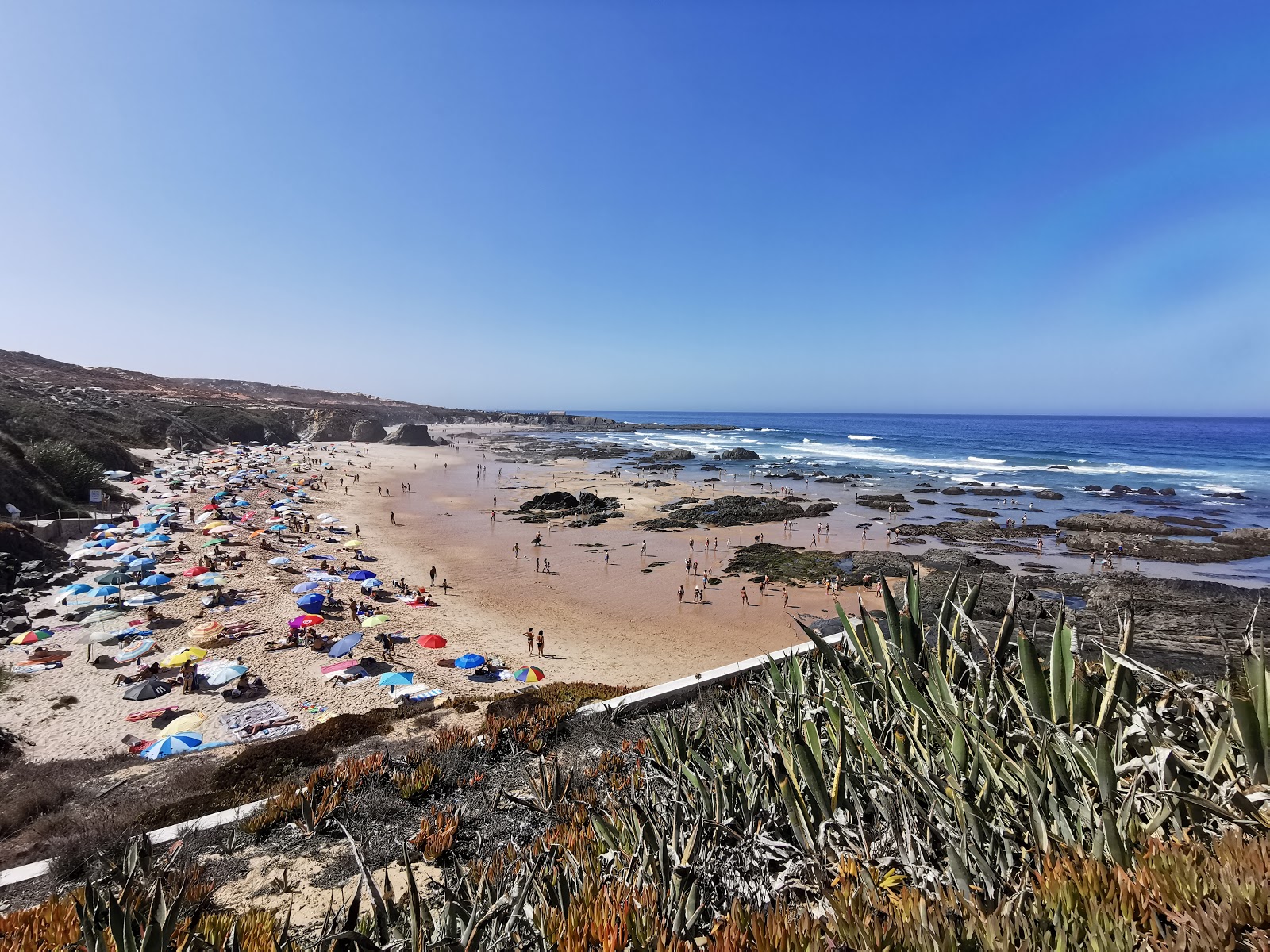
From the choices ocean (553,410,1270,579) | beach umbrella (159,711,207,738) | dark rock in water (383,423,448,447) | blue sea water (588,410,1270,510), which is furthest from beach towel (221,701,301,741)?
dark rock in water (383,423,448,447)

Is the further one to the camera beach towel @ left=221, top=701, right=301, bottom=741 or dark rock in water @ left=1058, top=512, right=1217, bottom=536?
dark rock in water @ left=1058, top=512, right=1217, bottom=536

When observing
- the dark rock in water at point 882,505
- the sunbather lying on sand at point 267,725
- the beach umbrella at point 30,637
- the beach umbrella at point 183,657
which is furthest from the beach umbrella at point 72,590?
the dark rock in water at point 882,505

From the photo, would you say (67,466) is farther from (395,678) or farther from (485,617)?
(395,678)

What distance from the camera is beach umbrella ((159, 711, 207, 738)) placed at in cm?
991

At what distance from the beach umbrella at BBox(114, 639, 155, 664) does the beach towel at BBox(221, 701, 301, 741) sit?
445cm

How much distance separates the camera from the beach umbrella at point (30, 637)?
13070 millimetres

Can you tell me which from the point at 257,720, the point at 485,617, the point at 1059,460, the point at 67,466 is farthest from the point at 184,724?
the point at 1059,460

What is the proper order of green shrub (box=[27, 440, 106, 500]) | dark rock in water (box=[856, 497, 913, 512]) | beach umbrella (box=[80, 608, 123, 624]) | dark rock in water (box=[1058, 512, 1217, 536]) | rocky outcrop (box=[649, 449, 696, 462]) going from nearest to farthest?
beach umbrella (box=[80, 608, 123, 624])
green shrub (box=[27, 440, 106, 500])
dark rock in water (box=[1058, 512, 1217, 536])
dark rock in water (box=[856, 497, 913, 512])
rocky outcrop (box=[649, 449, 696, 462])

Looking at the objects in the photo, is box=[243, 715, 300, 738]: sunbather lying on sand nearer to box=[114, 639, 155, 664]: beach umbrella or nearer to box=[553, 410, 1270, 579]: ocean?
box=[114, 639, 155, 664]: beach umbrella

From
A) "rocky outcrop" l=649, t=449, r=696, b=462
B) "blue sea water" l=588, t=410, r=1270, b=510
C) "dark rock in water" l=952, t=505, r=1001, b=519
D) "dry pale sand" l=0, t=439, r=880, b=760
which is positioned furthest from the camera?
"rocky outcrop" l=649, t=449, r=696, b=462

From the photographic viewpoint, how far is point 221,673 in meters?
12.0

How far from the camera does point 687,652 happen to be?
15.1 meters

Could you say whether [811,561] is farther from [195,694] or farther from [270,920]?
[270,920]

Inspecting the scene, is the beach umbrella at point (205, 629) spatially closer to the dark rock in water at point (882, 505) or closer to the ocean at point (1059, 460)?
the dark rock in water at point (882, 505)
